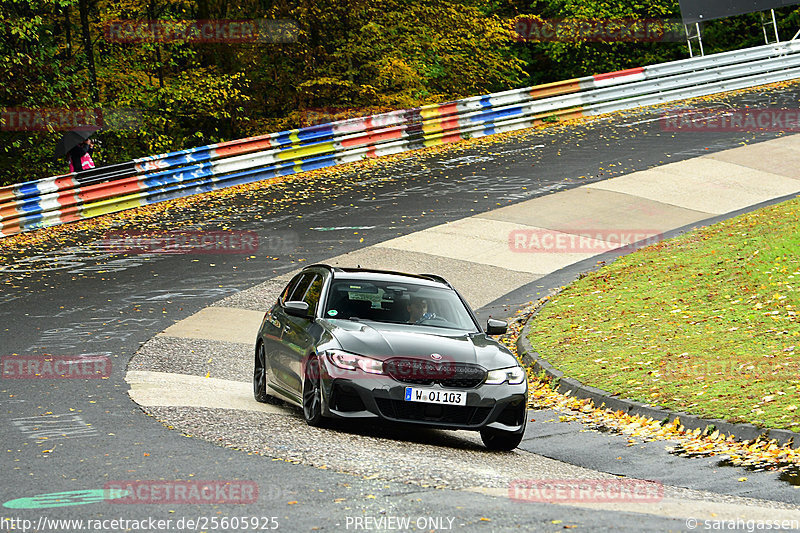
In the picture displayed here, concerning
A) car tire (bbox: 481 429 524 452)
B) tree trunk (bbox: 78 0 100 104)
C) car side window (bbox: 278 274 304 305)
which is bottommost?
car tire (bbox: 481 429 524 452)

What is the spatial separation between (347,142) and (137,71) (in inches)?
376

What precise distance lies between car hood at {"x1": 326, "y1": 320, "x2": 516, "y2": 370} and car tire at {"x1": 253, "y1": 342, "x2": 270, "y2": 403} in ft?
5.60

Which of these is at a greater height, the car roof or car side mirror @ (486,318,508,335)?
the car roof

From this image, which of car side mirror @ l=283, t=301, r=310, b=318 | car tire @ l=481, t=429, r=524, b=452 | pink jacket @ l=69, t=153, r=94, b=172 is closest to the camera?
car tire @ l=481, t=429, r=524, b=452

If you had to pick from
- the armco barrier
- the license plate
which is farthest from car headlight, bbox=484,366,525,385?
the armco barrier

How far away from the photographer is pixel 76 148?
2528 cm

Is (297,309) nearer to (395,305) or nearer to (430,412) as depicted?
(395,305)

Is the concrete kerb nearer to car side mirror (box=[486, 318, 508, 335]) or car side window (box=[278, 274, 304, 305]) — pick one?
car side mirror (box=[486, 318, 508, 335])

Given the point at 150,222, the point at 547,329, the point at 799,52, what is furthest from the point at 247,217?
the point at 799,52

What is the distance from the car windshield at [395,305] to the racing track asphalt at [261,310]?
3.83 feet

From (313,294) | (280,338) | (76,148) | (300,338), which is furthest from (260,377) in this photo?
(76,148)

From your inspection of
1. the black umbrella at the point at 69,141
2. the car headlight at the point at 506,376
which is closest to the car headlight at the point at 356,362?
the car headlight at the point at 506,376

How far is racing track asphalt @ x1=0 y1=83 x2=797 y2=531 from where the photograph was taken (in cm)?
730

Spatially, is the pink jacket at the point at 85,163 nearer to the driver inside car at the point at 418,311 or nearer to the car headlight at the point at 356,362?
the driver inside car at the point at 418,311
